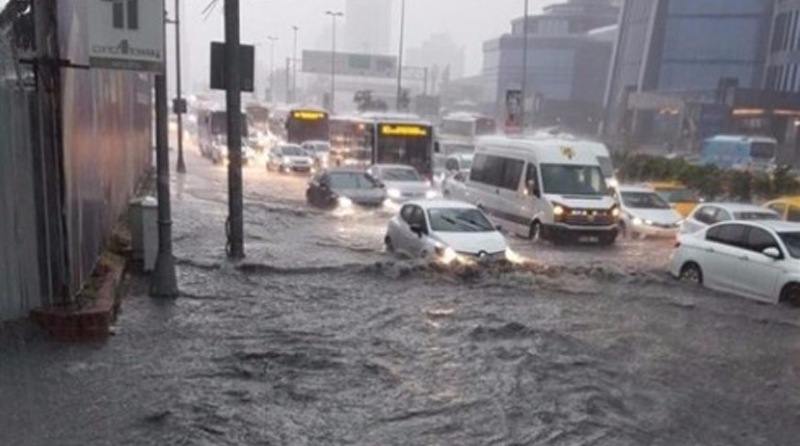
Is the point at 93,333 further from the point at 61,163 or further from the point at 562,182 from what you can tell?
the point at 562,182

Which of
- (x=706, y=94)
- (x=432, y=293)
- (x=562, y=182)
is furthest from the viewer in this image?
(x=706, y=94)

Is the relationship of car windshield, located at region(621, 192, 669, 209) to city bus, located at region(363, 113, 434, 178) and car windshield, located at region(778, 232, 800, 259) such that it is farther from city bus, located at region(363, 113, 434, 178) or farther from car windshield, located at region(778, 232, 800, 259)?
city bus, located at region(363, 113, 434, 178)

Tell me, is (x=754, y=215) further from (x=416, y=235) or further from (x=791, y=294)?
(x=416, y=235)

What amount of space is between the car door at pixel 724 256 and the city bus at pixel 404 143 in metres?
18.7

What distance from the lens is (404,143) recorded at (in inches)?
1288

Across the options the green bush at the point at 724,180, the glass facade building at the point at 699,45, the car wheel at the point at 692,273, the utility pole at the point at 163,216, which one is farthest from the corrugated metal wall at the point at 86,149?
the glass facade building at the point at 699,45

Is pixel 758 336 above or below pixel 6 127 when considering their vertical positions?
below

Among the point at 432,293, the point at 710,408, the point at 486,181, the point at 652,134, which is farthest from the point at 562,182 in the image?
the point at 652,134

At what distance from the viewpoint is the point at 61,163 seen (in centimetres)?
859

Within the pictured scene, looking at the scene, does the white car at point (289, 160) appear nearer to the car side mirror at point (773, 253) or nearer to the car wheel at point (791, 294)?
the car side mirror at point (773, 253)

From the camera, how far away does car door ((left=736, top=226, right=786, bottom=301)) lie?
13.1m

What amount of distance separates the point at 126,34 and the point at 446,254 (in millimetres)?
7222

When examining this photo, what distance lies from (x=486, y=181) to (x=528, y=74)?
9890 centimetres

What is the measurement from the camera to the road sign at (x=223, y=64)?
15.7 meters
